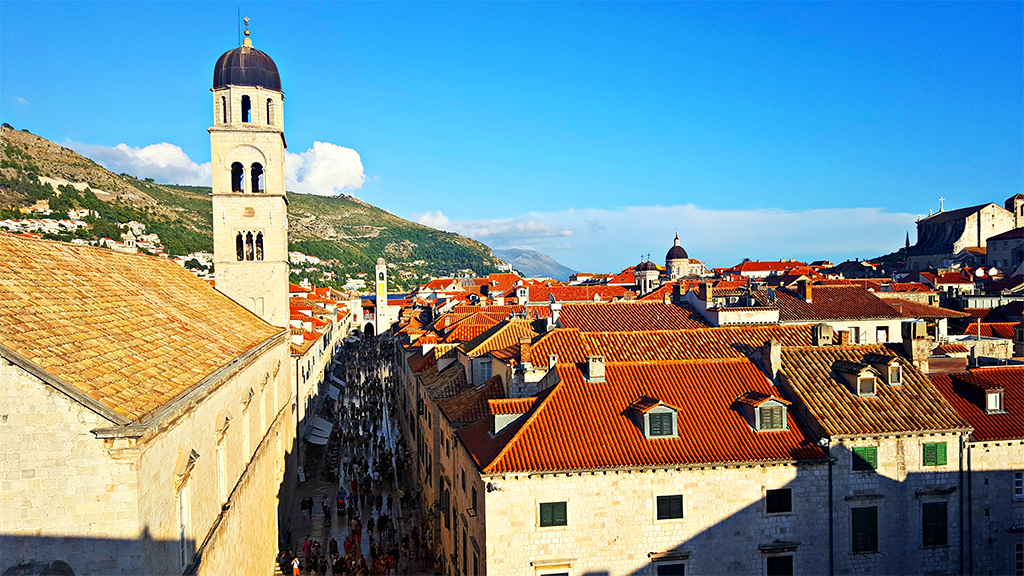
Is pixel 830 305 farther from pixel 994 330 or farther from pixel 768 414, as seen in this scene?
pixel 768 414

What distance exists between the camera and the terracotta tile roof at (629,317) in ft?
141

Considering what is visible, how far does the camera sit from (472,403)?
27.4m

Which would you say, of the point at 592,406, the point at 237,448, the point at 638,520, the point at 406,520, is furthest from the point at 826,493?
the point at 406,520

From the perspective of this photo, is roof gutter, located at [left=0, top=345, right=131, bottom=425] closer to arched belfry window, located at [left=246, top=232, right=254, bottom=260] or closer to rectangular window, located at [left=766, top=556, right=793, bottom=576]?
rectangular window, located at [left=766, top=556, right=793, bottom=576]

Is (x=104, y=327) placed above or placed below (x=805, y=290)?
above

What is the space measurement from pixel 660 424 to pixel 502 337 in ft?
50.6

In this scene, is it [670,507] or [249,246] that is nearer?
[670,507]

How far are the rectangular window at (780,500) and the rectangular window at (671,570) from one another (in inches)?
125

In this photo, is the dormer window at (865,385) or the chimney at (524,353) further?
the chimney at (524,353)

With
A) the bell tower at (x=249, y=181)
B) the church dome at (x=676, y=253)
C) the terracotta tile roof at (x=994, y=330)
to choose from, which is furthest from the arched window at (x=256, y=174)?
the church dome at (x=676, y=253)

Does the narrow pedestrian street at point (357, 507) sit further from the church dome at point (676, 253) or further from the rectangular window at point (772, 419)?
the church dome at point (676, 253)

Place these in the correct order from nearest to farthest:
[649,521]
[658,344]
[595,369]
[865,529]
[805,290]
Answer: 1. [649,521]
2. [865,529]
3. [595,369]
4. [658,344]
5. [805,290]

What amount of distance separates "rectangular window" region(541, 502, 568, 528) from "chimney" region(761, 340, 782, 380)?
9293 millimetres

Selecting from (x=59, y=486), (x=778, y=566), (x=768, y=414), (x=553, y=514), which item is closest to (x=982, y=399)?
(x=768, y=414)
